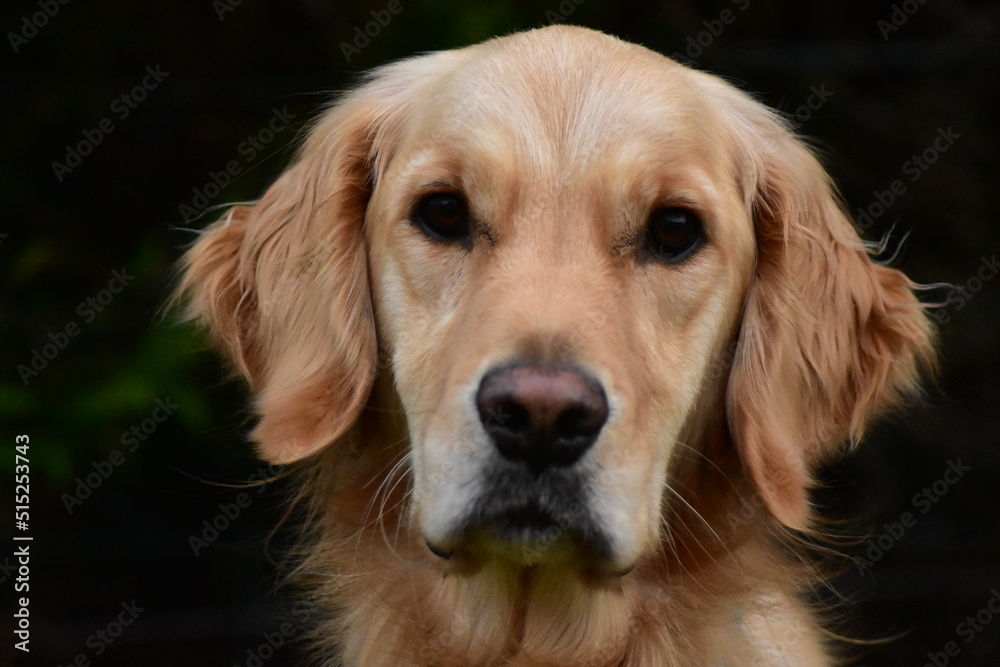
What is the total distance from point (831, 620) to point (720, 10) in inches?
117

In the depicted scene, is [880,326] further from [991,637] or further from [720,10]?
[991,637]

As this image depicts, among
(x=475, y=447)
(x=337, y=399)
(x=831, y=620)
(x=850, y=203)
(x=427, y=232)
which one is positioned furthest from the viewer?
(x=850, y=203)

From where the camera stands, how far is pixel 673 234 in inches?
99.2

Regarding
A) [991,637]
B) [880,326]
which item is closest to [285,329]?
[880,326]

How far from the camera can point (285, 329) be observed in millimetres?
2891

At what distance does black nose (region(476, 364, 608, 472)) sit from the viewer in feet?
6.61

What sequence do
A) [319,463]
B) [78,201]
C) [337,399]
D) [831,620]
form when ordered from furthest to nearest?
[78,201], [831,620], [319,463], [337,399]
